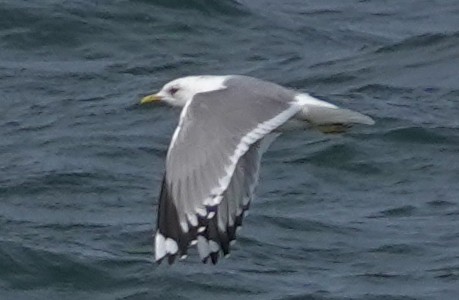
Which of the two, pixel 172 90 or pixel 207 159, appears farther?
pixel 172 90

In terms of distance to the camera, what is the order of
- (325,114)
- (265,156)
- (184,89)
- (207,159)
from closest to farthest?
1. (207,159)
2. (325,114)
3. (184,89)
4. (265,156)

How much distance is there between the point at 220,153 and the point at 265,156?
9.98 ft

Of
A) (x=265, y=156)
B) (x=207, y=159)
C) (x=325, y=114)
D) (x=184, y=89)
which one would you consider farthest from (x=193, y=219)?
(x=265, y=156)

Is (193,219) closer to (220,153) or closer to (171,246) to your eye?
(171,246)

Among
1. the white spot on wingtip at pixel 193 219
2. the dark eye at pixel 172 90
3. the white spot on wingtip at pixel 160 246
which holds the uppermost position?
the dark eye at pixel 172 90

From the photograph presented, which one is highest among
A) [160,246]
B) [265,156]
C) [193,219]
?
[193,219]

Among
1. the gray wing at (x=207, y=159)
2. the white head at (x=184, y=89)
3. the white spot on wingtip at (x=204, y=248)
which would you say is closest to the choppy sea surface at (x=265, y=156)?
the white head at (x=184, y=89)

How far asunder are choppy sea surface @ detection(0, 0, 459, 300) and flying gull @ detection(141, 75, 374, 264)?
1097mm

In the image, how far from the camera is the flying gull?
20.1 ft

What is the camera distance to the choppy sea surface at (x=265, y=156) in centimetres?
793

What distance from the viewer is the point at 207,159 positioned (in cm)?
624

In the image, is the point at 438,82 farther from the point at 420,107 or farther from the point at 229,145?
the point at 229,145

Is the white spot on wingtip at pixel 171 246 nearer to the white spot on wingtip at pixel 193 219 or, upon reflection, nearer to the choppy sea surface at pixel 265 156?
the white spot on wingtip at pixel 193 219

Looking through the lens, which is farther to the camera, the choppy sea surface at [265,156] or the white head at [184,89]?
the choppy sea surface at [265,156]
